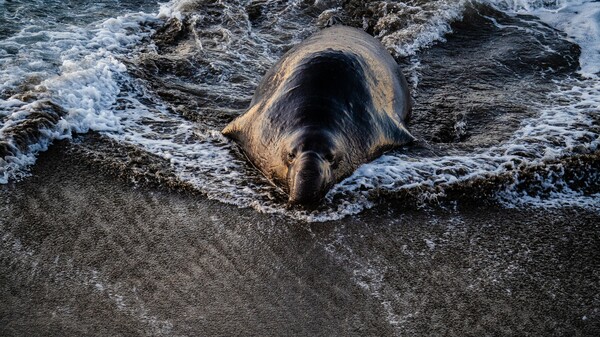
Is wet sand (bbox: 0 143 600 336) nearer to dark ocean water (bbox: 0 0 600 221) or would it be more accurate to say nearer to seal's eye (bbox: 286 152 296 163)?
dark ocean water (bbox: 0 0 600 221)

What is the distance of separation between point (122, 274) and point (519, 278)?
9.08 ft

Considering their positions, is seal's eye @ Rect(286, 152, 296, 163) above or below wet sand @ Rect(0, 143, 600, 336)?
above

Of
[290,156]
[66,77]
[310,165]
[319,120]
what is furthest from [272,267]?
[66,77]

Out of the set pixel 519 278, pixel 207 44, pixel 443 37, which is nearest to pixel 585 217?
pixel 519 278

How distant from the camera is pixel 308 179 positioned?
5.38 meters

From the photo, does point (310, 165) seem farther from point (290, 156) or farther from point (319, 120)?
point (319, 120)

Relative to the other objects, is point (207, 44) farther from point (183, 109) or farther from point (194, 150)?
point (194, 150)

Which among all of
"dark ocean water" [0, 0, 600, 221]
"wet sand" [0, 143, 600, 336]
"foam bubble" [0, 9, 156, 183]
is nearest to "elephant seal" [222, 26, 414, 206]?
"dark ocean water" [0, 0, 600, 221]

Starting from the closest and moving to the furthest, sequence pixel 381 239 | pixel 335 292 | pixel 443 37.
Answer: pixel 335 292 → pixel 381 239 → pixel 443 37

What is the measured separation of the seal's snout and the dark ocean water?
15 cm

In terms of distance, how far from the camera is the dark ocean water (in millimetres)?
5910

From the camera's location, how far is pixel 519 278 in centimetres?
489

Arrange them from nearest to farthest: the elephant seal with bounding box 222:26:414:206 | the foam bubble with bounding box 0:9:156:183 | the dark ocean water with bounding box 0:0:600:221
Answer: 1. the elephant seal with bounding box 222:26:414:206
2. the dark ocean water with bounding box 0:0:600:221
3. the foam bubble with bounding box 0:9:156:183

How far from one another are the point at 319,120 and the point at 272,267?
1.44 metres
